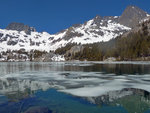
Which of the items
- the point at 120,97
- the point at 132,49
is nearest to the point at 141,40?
the point at 132,49

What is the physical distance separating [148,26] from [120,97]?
17957 cm

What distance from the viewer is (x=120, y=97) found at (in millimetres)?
13523

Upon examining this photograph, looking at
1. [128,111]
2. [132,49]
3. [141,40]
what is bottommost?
[128,111]

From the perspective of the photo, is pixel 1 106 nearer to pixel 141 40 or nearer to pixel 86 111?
pixel 86 111

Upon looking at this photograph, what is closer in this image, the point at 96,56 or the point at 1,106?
the point at 1,106

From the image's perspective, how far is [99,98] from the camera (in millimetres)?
13570

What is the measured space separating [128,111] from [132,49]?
156 m

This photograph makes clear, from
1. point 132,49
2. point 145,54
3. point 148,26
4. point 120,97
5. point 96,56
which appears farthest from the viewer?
point 96,56

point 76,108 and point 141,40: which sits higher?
point 141,40

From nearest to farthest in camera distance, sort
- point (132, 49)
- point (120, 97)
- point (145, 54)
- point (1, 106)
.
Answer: point (1, 106)
point (120, 97)
point (145, 54)
point (132, 49)

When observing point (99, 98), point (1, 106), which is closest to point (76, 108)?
point (99, 98)

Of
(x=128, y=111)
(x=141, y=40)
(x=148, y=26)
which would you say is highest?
(x=148, y=26)

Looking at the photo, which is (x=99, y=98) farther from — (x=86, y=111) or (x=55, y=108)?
(x=55, y=108)

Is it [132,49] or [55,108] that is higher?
[132,49]
